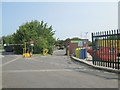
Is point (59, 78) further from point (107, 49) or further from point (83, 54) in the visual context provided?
point (83, 54)

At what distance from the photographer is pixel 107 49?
23.6m

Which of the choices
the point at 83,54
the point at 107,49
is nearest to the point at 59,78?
the point at 107,49

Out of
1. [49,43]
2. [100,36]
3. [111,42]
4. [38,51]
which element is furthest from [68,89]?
[49,43]

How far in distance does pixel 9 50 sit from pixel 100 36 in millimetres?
83195

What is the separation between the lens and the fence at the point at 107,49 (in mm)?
21375

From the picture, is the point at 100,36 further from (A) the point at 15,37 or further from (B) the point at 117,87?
(A) the point at 15,37

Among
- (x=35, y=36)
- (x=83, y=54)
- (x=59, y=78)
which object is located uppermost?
(x=35, y=36)

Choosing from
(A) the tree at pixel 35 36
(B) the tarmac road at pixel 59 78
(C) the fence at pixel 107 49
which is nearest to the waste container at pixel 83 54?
(C) the fence at pixel 107 49

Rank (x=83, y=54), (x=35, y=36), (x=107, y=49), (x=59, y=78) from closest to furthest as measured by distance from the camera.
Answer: (x=59, y=78), (x=107, y=49), (x=83, y=54), (x=35, y=36)

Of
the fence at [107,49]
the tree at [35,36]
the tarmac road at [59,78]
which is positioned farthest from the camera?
the tree at [35,36]

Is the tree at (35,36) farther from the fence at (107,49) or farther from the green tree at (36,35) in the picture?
the fence at (107,49)

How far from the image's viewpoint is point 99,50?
25.2 m

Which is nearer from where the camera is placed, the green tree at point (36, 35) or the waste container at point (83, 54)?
the waste container at point (83, 54)

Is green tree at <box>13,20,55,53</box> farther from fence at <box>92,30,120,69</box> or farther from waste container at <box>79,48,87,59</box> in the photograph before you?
fence at <box>92,30,120,69</box>
